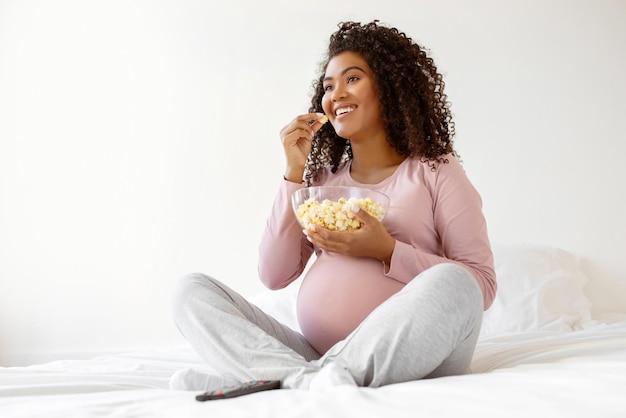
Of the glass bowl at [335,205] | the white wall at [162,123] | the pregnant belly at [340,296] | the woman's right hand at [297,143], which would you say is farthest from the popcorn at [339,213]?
the white wall at [162,123]

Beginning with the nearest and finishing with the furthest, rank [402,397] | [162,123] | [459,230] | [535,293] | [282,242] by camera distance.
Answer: [402,397] → [459,230] → [282,242] → [535,293] → [162,123]

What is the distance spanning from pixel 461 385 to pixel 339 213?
0.52m

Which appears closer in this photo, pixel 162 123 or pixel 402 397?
pixel 402 397

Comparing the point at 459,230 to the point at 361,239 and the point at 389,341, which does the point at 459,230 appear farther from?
the point at 389,341

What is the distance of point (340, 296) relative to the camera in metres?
1.42

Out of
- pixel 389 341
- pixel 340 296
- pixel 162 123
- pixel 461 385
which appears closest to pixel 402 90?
pixel 340 296

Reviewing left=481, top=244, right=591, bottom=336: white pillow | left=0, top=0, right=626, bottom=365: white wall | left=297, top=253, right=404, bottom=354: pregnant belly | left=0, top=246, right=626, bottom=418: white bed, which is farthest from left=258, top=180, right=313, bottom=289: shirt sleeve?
left=0, top=0, right=626, bottom=365: white wall

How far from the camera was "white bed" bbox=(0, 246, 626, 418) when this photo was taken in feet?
2.74

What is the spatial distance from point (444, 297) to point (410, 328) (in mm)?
77

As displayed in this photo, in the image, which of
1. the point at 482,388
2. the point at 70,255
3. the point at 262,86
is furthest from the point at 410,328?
the point at 70,255

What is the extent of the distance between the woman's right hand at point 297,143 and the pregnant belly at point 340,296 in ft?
0.84

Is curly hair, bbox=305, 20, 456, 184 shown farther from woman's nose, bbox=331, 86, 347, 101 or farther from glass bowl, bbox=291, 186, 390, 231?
glass bowl, bbox=291, 186, 390, 231

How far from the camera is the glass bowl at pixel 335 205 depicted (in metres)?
1.39

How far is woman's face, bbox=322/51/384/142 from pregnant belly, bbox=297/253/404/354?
14.0 inches
